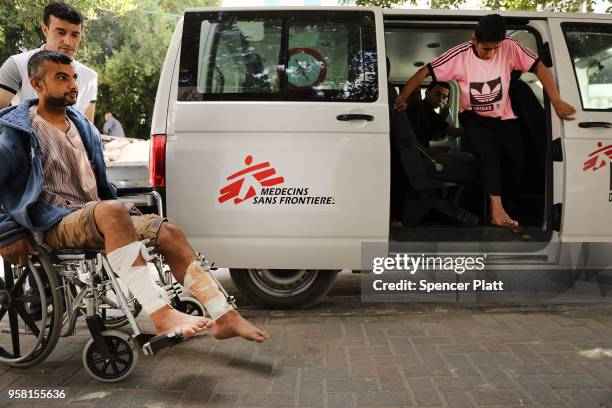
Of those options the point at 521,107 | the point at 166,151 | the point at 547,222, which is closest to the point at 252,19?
the point at 166,151

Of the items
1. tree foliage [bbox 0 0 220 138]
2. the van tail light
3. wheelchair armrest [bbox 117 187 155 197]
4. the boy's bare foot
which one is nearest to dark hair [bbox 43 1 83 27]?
the van tail light

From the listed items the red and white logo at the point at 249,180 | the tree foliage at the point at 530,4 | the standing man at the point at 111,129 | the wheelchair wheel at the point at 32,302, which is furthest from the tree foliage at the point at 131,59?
the wheelchair wheel at the point at 32,302

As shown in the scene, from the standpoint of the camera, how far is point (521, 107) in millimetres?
4215

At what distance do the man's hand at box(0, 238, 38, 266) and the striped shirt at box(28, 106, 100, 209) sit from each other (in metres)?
0.25

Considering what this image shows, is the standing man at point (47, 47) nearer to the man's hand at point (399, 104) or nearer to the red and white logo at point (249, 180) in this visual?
the red and white logo at point (249, 180)

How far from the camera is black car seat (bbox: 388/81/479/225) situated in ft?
12.8

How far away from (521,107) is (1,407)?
4017 millimetres

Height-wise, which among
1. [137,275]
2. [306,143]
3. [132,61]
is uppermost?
[132,61]

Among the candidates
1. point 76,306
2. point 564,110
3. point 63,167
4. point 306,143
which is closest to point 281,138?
point 306,143

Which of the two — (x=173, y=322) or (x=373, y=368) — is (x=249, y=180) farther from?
(x=373, y=368)

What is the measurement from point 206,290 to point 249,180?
3.18 feet

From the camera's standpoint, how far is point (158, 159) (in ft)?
11.5

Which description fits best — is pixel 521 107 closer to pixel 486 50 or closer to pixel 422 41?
pixel 486 50

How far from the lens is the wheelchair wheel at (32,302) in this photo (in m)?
2.72
